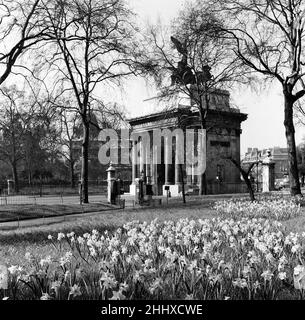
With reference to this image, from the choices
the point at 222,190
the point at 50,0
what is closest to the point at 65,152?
the point at 222,190

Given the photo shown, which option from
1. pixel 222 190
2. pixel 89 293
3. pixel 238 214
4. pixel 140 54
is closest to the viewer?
pixel 89 293

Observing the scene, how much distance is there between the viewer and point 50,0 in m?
19.0

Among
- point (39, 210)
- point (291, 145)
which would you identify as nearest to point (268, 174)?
point (291, 145)

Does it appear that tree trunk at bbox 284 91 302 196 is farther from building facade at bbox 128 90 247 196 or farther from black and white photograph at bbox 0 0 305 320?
building facade at bbox 128 90 247 196

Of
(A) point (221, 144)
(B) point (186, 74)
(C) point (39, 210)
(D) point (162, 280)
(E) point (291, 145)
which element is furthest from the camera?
(A) point (221, 144)

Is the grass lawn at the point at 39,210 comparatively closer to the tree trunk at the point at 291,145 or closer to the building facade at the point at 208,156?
the tree trunk at the point at 291,145

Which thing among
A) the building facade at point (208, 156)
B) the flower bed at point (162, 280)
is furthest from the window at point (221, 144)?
the flower bed at point (162, 280)

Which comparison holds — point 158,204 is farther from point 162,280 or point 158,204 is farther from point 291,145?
point 162,280

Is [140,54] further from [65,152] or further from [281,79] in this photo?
[65,152]

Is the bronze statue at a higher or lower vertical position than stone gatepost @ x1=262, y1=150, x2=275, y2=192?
higher

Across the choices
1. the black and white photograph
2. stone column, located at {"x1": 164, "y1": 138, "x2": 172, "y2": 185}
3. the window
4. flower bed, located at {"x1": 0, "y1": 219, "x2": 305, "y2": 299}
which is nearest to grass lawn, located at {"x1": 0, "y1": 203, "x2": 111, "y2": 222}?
the black and white photograph

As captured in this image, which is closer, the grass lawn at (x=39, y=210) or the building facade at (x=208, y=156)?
the grass lawn at (x=39, y=210)

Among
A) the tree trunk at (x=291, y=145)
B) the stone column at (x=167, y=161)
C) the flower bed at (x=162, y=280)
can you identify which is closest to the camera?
the flower bed at (x=162, y=280)

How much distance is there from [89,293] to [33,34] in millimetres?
17425
